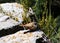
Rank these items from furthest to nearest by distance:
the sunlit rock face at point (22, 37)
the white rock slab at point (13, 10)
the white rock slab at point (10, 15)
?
the white rock slab at point (13, 10), the white rock slab at point (10, 15), the sunlit rock face at point (22, 37)

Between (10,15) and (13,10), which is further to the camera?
(13,10)

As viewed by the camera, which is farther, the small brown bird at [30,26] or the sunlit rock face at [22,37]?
the small brown bird at [30,26]

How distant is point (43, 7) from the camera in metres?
4.32

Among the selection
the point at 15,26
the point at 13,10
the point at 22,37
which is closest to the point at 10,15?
the point at 13,10

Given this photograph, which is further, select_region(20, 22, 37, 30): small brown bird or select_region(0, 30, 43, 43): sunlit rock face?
select_region(20, 22, 37, 30): small brown bird

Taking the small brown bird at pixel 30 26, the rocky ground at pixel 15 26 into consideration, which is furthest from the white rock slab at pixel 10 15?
the small brown bird at pixel 30 26

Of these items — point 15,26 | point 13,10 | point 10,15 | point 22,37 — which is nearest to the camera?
point 22,37

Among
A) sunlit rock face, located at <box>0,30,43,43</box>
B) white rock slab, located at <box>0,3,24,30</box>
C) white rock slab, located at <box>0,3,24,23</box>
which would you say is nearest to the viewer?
sunlit rock face, located at <box>0,30,43,43</box>

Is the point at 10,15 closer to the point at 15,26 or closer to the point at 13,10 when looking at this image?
the point at 13,10

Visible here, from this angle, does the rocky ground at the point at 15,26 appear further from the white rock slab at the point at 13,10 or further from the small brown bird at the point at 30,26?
the small brown bird at the point at 30,26

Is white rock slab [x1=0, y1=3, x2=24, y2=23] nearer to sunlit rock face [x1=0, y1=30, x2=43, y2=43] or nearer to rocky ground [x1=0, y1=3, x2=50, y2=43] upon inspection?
rocky ground [x1=0, y1=3, x2=50, y2=43]

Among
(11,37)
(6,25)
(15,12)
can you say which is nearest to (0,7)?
(15,12)

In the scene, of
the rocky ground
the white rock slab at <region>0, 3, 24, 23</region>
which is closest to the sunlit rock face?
the rocky ground

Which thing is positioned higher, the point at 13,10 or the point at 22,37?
the point at 13,10
